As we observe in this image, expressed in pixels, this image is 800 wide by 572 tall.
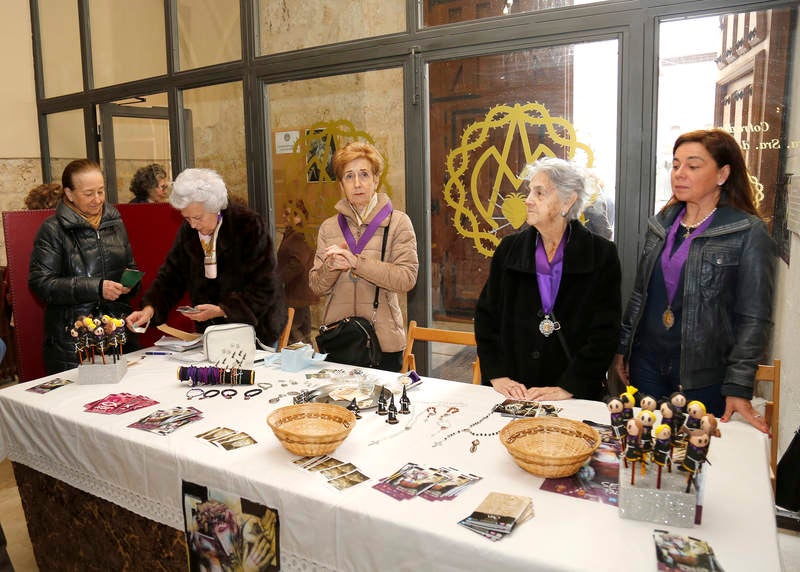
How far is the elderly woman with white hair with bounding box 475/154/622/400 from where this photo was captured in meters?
2.46

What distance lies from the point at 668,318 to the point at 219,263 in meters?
2.17

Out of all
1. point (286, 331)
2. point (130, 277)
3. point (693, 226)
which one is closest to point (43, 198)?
point (130, 277)

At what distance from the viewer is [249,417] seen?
2.25m

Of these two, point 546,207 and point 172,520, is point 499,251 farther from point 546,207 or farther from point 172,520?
point 172,520

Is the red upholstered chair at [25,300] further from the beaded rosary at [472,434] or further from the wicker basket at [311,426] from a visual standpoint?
the beaded rosary at [472,434]

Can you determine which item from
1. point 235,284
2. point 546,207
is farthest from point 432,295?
point 546,207

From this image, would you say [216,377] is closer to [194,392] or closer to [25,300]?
[194,392]

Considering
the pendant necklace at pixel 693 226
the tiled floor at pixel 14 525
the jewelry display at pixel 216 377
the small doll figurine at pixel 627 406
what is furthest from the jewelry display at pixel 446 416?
the tiled floor at pixel 14 525

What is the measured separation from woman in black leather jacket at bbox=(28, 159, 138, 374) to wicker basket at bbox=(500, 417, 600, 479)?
246cm

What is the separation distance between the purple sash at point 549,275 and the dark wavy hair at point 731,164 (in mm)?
677

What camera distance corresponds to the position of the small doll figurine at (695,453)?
57.0 inches

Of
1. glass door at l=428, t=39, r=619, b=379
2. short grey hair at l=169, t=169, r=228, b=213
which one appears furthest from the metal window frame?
short grey hair at l=169, t=169, r=228, b=213

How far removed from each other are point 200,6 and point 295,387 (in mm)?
3948

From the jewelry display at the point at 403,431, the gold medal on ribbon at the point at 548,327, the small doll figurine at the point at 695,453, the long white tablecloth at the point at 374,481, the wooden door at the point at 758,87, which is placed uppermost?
the wooden door at the point at 758,87
